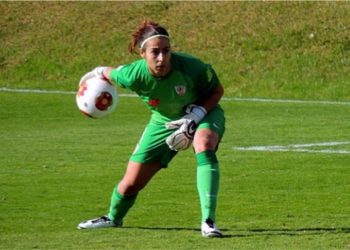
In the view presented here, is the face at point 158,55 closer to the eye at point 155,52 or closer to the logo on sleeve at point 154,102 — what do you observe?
the eye at point 155,52

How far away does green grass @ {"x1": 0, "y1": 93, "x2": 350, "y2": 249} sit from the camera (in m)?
10.5

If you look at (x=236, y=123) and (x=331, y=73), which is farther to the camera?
(x=331, y=73)

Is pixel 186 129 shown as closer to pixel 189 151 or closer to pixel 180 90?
pixel 180 90

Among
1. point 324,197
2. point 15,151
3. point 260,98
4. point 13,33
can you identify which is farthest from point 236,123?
point 13,33

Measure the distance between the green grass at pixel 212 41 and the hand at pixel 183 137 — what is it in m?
21.9

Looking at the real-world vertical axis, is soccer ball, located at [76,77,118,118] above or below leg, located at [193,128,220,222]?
above

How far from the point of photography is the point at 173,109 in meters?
10.9

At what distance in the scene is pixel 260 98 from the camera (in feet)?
106

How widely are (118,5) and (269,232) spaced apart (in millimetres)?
32057

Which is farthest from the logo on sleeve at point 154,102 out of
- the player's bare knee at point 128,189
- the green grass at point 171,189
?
the green grass at point 171,189

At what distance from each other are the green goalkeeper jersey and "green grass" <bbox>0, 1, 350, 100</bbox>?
2169 centimetres

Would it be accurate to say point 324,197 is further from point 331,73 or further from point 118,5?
point 118,5

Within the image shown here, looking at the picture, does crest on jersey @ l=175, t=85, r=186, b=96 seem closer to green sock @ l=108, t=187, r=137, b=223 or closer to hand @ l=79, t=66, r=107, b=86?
hand @ l=79, t=66, r=107, b=86

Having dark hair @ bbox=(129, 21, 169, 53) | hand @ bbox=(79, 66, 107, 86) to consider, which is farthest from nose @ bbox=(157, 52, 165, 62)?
hand @ bbox=(79, 66, 107, 86)
